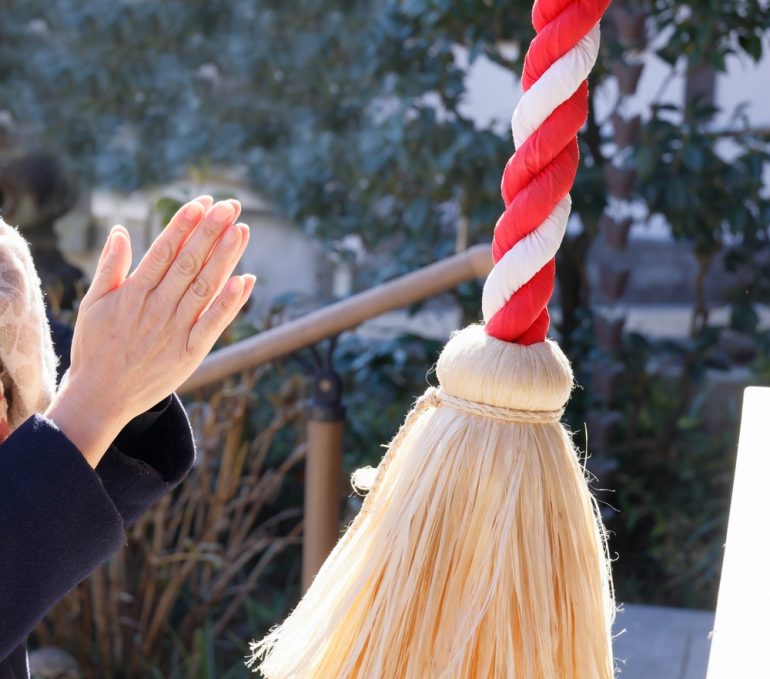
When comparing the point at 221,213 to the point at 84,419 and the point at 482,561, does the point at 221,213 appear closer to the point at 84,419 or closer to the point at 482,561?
the point at 84,419

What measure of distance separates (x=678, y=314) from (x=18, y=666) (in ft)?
14.7

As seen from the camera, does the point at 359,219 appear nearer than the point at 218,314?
No

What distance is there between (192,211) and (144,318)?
90 mm

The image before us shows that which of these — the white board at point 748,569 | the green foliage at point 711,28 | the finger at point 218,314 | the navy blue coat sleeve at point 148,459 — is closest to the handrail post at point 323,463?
the navy blue coat sleeve at point 148,459

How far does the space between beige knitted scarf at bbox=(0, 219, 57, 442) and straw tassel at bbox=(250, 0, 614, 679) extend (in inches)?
12.9

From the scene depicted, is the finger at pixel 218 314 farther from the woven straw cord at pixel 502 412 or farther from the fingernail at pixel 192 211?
the woven straw cord at pixel 502 412

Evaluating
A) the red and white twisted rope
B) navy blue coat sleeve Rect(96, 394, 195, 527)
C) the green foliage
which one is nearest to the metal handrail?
navy blue coat sleeve Rect(96, 394, 195, 527)

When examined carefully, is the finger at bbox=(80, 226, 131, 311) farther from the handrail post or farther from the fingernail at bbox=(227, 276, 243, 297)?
the handrail post

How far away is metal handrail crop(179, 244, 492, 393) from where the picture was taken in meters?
1.55

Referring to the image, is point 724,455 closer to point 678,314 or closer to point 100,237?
point 678,314

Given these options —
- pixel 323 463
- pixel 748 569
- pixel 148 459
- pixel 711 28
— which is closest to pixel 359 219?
pixel 711 28

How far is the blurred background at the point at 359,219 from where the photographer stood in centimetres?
239

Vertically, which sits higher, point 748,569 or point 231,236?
point 231,236

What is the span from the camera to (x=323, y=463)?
168cm
